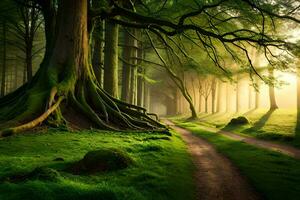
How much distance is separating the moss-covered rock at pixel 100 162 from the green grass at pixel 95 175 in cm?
27

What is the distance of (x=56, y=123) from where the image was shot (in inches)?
539

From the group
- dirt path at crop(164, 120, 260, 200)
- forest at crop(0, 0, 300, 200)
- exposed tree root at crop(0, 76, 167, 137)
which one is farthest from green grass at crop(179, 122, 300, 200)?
exposed tree root at crop(0, 76, 167, 137)

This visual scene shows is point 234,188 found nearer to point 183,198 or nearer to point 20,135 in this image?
point 183,198

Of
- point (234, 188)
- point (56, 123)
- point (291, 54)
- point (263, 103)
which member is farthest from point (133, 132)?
point (263, 103)

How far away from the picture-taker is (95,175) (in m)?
7.91

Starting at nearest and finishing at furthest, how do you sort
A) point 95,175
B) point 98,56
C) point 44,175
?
point 44,175, point 95,175, point 98,56

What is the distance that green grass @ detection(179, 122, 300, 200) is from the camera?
830 cm

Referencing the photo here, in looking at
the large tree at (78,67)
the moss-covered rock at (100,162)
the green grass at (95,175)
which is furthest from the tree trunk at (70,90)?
the moss-covered rock at (100,162)

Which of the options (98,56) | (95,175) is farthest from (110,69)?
(95,175)

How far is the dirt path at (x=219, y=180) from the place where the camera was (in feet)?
26.3

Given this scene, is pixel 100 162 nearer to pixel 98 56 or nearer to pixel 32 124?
pixel 32 124

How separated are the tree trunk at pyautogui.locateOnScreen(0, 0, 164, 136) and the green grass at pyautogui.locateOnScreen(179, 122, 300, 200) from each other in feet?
16.9

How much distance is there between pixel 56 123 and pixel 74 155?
4.01 metres

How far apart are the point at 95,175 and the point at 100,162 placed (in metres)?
0.59
